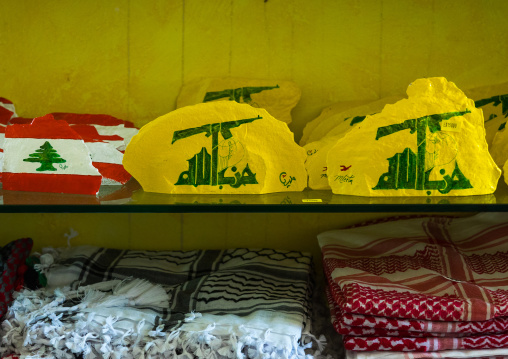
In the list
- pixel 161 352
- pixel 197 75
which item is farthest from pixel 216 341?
pixel 197 75

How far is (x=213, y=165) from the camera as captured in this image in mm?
820

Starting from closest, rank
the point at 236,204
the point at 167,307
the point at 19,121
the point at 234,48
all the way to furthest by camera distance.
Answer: the point at 236,204 < the point at 167,307 < the point at 19,121 < the point at 234,48

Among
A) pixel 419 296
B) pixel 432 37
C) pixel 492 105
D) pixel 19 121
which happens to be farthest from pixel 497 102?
pixel 19 121

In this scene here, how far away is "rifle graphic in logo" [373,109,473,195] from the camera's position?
799 millimetres

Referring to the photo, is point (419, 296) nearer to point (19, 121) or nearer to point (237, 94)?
point (237, 94)

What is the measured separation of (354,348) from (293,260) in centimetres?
28

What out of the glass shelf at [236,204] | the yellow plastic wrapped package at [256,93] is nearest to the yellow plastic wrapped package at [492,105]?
the glass shelf at [236,204]

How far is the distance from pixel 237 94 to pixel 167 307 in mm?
439

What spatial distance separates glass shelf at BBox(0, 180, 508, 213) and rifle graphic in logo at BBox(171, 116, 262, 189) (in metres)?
0.04

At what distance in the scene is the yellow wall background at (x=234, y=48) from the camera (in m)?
1.12

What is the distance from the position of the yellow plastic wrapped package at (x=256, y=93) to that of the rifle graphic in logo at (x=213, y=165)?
0.25 meters

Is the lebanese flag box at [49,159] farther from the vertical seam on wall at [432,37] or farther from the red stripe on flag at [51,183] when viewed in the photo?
the vertical seam on wall at [432,37]

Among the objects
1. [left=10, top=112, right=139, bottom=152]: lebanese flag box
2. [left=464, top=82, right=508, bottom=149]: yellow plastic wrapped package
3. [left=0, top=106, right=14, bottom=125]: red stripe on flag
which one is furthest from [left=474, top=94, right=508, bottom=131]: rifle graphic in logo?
[left=0, top=106, right=14, bottom=125]: red stripe on flag

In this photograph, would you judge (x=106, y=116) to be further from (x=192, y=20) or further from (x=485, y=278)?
(x=485, y=278)
